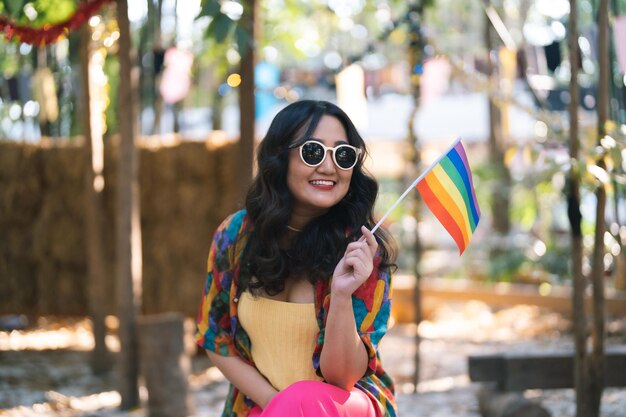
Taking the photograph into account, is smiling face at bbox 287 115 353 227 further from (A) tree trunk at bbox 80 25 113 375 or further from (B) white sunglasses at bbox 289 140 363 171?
(A) tree trunk at bbox 80 25 113 375

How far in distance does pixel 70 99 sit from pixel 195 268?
498cm

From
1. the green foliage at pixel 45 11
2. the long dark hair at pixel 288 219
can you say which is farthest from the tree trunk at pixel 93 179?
the long dark hair at pixel 288 219

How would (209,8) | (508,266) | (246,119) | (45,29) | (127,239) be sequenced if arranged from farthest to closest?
(508,266) < (246,119) < (127,239) < (45,29) < (209,8)

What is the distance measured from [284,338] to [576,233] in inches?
62.9

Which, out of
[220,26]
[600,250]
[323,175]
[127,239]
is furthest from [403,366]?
[323,175]

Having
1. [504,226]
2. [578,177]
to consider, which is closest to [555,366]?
[578,177]

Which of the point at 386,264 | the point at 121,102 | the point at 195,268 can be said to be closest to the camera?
the point at 386,264

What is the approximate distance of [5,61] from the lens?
29.0 ft

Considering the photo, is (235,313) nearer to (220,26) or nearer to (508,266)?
(220,26)

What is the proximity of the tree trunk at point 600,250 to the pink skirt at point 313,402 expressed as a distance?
1.63 m

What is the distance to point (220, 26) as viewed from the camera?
3199 millimetres

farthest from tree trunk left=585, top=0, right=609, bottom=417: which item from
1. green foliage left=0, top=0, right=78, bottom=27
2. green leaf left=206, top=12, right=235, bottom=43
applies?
green foliage left=0, top=0, right=78, bottom=27

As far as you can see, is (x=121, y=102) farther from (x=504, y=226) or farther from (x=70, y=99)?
(x=504, y=226)

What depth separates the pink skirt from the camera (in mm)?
2154
